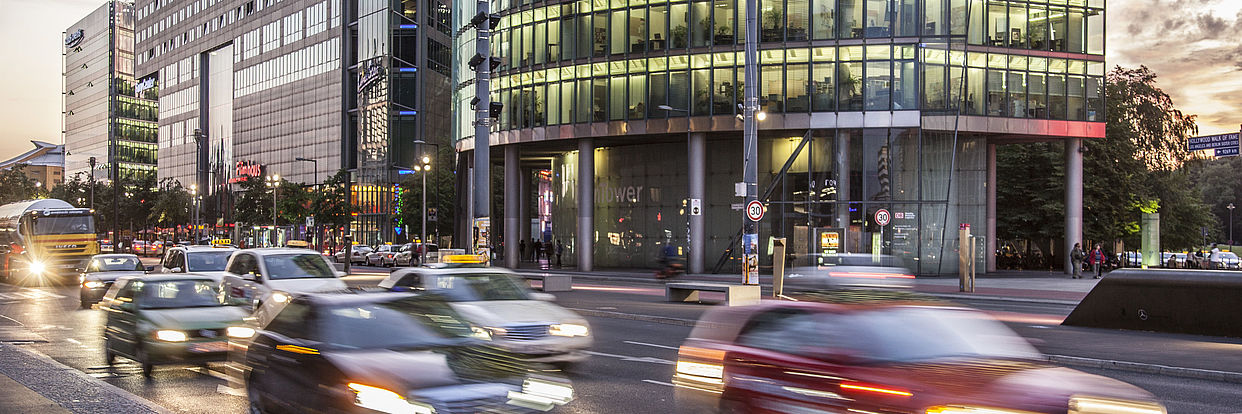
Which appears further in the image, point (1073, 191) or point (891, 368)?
point (1073, 191)

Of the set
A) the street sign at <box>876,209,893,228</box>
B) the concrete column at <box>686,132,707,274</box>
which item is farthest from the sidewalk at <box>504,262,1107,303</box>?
the street sign at <box>876,209,893,228</box>

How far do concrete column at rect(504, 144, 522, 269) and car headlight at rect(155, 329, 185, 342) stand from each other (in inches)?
1588

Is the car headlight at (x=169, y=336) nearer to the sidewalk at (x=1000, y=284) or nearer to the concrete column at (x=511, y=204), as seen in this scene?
the sidewalk at (x=1000, y=284)

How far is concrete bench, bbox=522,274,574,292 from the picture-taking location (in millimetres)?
30267

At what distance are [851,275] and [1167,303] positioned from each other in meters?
11.1

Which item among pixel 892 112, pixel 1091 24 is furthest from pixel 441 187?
pixel 1091 24

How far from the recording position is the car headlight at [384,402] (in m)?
7.32

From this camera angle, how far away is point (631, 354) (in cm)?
1536

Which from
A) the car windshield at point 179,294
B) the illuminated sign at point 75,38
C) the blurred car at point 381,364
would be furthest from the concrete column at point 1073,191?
the illuminated sign at point 75,38

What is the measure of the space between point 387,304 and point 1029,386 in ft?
17.9

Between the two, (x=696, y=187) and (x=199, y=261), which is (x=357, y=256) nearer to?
(x=696, y=187)

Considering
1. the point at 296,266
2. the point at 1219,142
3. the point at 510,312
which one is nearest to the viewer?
the point at 510,312

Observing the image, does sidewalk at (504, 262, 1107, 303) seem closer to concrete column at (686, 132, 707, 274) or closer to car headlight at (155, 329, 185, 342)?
concrete column at (686, 132, 707, 274)

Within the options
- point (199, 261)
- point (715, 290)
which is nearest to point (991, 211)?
point (715, 290)
